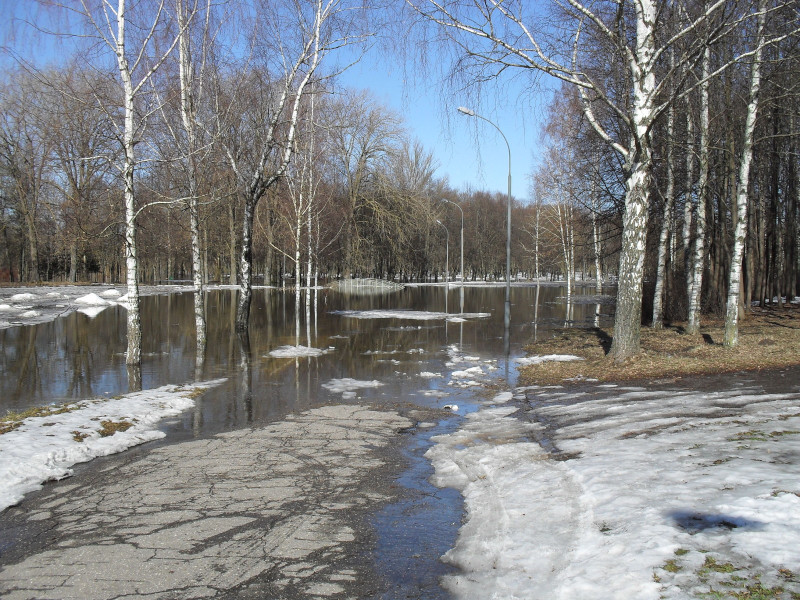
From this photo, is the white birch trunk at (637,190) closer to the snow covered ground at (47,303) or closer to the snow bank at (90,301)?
the snow covered ground at (47,303)

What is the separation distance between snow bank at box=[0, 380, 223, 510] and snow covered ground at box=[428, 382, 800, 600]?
13.6ft

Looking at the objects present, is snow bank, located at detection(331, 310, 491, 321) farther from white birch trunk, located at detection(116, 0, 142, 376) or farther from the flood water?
white birch trunk, located at detection(116, 0, 142, 376)

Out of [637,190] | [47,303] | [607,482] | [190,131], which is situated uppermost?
[190,131]

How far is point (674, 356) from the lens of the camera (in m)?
11.7

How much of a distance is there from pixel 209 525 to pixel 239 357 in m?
10.6

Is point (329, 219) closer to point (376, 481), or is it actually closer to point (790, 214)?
point (790, 214)

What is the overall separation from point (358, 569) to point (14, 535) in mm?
2967

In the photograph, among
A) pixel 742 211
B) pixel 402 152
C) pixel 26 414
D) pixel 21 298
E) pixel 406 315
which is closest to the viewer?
pixel 26 414

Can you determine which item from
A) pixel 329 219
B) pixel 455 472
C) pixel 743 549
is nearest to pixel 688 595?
pixel 743 549

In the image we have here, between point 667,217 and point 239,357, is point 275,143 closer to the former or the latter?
point 239,357

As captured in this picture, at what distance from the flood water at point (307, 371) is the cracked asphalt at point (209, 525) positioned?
33 cm

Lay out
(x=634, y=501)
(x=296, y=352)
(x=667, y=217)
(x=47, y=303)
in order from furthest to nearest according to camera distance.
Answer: (x=47, y=303) → (x=667, y=217) → (x=296, y=352) → (x=634, y=501)

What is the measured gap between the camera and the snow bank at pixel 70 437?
582 cm

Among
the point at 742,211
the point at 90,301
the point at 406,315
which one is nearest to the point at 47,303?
the point at 90,301
